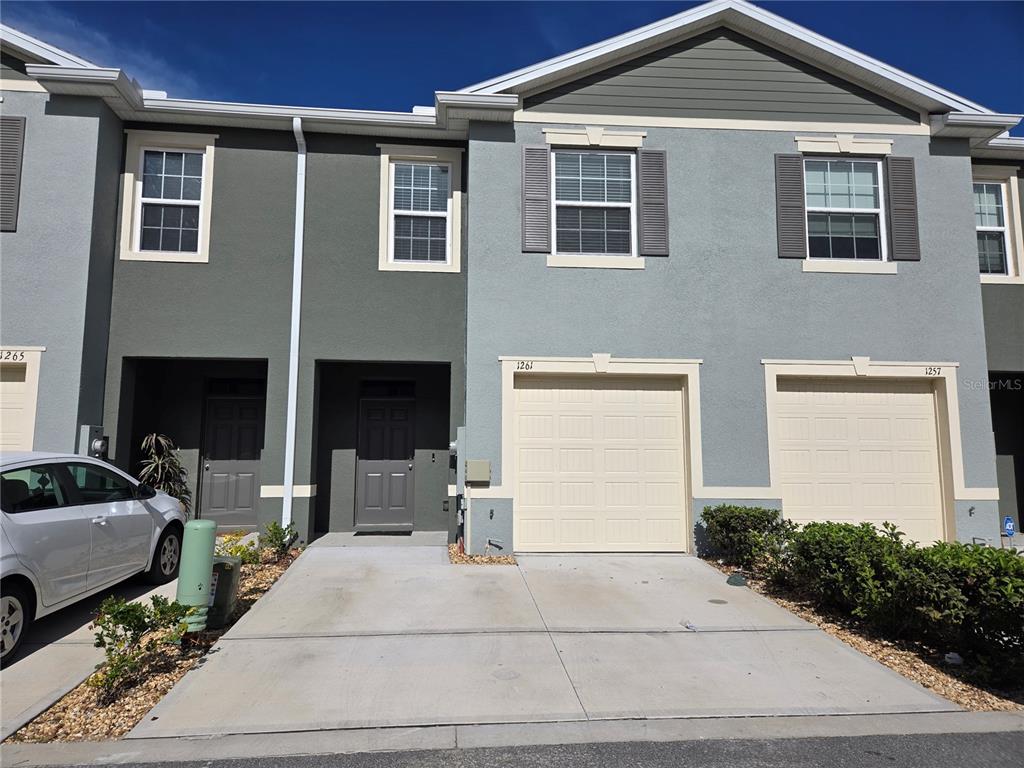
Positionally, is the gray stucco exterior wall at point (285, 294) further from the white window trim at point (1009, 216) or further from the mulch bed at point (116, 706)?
the white window trim at point (1009, 216)

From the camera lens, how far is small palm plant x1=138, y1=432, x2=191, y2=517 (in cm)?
953

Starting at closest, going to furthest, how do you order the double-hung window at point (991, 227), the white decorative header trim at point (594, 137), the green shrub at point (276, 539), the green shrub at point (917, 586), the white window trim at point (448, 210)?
the green shrub at point (917, 586), the green shrub at point (276, 539), the white decorative header trim at point (594, 137), the white window trim at point (448, 210), the double-hung window at point (991, 227)

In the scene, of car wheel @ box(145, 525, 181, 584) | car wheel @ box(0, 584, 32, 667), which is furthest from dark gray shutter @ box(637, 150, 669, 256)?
car wheel @ box(0, 584, 32, 667)

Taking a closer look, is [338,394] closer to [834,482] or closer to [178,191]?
[178,191]

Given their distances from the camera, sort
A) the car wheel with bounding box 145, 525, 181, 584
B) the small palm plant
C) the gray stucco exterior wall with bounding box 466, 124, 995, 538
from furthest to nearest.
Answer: the small palm plant, the gray stucco exterior wall with bounding box 466, 124, 995, 538, the car wheel with bounding box 145, 525, 181, 584

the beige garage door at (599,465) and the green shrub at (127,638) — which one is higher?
the beige garage door at (599,465)

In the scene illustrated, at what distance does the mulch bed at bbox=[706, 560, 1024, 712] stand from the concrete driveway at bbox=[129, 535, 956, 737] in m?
0.20

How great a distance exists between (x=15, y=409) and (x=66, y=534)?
4528mm

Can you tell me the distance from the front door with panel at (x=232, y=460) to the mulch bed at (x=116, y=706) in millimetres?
4906

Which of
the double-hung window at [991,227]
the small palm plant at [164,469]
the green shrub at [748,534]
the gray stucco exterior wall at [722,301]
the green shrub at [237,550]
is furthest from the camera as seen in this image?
the double-hung window at [991,227]

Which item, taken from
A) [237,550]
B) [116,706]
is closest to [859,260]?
[237,550]

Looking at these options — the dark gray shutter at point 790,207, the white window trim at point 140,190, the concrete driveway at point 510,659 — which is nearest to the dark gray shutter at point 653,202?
the dark gray shutter at point 790,207

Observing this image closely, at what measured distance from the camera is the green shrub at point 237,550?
7.34 m

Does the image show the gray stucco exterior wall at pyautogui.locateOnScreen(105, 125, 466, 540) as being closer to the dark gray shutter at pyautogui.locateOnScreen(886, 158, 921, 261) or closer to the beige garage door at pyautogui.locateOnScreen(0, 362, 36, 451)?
the beige garage door at pyautogui.locateOnScreen(0, 362, 36, 451)
